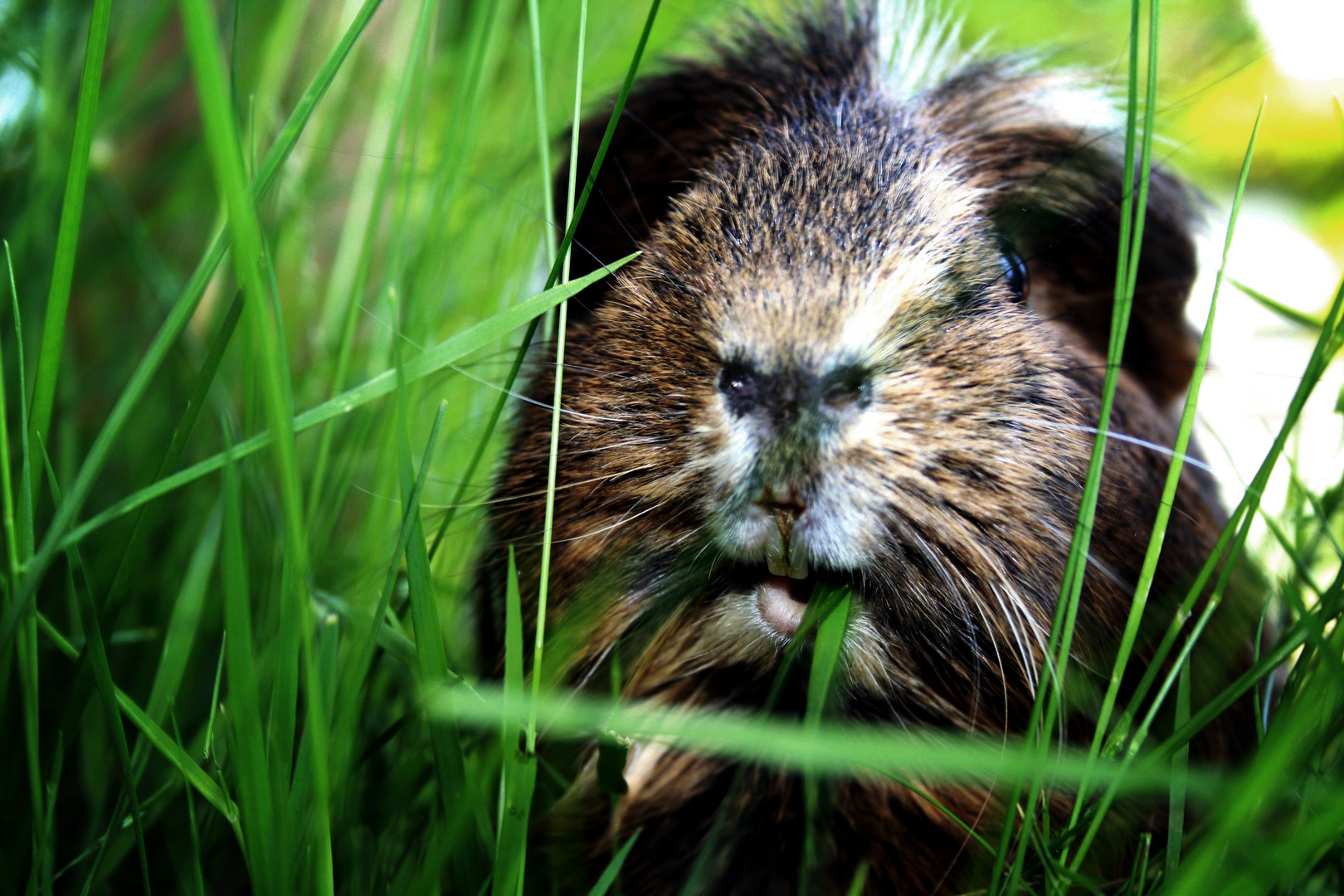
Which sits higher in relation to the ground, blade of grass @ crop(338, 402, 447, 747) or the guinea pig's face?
the guinea pig's face

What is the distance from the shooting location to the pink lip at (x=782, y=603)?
3.12 feet

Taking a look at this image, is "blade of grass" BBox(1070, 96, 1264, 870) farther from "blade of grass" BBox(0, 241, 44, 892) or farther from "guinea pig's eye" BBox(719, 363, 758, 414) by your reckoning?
"blade of grass" BBox(0, 241, 44, 892)

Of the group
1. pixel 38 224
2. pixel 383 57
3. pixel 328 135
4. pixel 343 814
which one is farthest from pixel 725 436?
pixel 383 57

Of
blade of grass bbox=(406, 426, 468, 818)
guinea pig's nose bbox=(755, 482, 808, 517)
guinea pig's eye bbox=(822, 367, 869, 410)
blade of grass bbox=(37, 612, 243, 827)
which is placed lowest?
blade of grass bbox=(37, 612, 243, 827)

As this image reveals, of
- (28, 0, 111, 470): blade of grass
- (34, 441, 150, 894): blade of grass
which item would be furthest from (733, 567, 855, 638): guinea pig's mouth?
(28, 0, 111, 470): blade of grass

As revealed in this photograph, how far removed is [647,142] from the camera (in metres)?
1.37

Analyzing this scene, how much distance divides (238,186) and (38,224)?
1259 mm

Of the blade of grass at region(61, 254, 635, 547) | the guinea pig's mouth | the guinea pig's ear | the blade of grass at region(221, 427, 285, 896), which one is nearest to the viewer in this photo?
the blade of grass at region(221, 427, 285, 896)

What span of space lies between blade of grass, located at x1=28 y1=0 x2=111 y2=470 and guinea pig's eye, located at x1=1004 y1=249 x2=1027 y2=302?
0.94 metres

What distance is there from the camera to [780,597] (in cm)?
95

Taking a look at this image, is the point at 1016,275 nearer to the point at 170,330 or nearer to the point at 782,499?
the point at 782,499

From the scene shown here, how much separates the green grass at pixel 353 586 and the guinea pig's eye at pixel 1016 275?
0.12 meters

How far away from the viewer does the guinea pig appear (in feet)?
2.91

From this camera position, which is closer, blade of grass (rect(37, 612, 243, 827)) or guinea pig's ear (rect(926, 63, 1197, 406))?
blade of grass (rect(37, 612, 243, 827))
